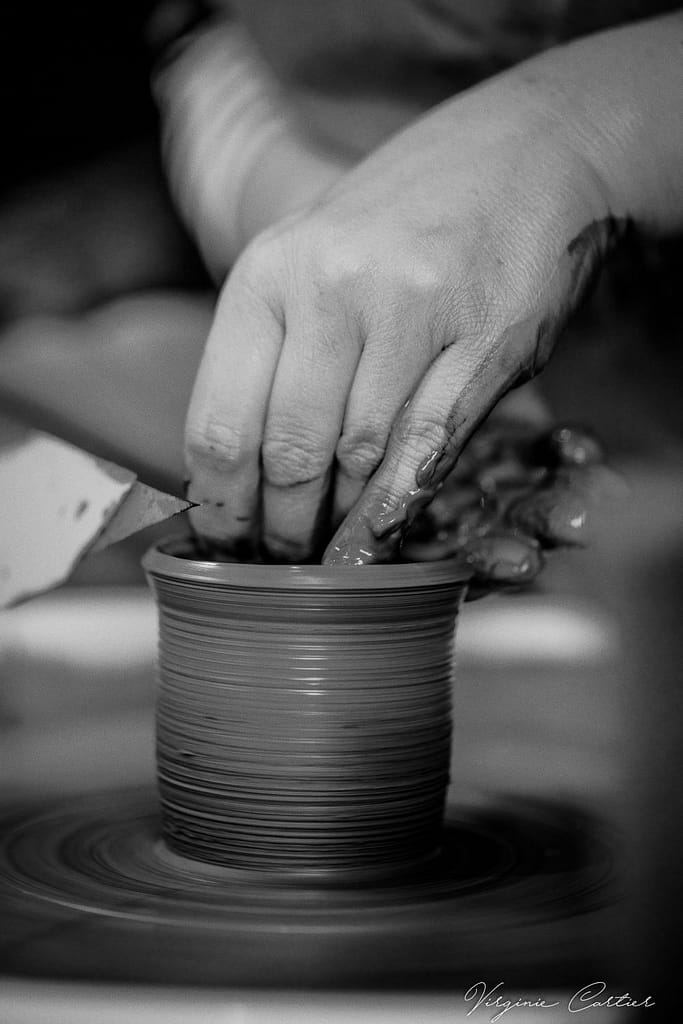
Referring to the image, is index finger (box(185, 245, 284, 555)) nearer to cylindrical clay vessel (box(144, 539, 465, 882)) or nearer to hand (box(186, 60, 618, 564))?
hand (box(186, 60, 618, 564))

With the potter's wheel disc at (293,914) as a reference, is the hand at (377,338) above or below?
above

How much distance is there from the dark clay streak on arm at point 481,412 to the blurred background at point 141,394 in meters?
0.29

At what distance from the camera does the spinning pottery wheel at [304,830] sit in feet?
2.16

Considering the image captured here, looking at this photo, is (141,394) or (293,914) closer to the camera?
(293,914)

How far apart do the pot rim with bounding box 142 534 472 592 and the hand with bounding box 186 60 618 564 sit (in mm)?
68

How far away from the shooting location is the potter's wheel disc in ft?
2.00

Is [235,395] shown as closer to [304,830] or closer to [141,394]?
[304,830]

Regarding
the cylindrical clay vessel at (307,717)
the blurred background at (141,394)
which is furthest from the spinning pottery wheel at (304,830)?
the blurred background at (141,394)

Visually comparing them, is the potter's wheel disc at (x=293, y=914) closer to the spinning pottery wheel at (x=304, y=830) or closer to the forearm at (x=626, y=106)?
the spinning pottery wheel at (x=304, y=830)
